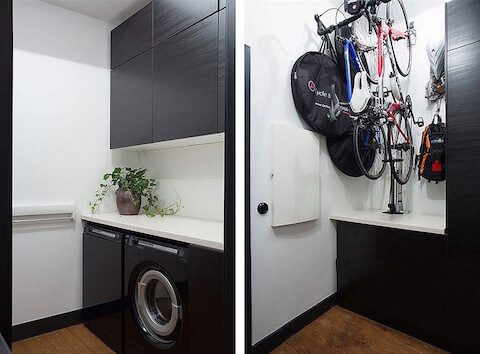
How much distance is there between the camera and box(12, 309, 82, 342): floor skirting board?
0.33m

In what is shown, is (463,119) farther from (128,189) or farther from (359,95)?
(128,189)

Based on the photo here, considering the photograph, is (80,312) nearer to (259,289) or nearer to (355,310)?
(259,289)

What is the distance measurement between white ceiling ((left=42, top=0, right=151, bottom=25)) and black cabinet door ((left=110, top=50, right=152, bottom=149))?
2.6 inches

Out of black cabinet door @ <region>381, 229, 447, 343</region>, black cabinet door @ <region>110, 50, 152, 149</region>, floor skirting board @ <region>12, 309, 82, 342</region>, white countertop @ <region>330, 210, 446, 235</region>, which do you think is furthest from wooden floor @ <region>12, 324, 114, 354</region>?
black cabinet door @ <region>381, 229, 447, 343</region>

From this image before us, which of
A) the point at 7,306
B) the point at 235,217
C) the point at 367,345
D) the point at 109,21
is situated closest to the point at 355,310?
the point at 367,345

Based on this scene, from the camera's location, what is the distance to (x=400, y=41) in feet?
1.67

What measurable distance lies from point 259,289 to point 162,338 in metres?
0.24

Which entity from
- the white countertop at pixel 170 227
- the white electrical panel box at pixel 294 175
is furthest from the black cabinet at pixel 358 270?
the white countertop at pixel 170 227

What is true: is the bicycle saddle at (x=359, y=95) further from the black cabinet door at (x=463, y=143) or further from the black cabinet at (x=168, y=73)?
the black cabinet at (x=168, y=73)

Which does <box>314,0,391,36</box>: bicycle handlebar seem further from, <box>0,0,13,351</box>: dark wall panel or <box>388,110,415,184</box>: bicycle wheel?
<box>0,0,13,351</box>: dark wall panel

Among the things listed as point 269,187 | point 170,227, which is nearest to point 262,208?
point 269,187

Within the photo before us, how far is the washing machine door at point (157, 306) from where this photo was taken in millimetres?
445

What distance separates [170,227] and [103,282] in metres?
0.14

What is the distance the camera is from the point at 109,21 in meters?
0.39
